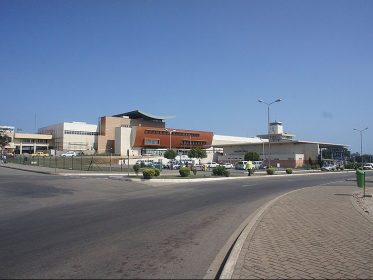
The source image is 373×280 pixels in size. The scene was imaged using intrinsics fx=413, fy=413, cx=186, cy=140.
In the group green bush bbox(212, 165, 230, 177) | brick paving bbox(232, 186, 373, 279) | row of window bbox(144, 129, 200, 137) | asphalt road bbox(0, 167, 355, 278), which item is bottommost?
asphalt road bbox(0, 167, 355, 278)

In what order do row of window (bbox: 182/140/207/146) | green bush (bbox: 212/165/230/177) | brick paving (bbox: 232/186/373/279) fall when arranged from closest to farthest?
brick paving (bbox: 232/186/373/279) → green bush (bbox: 212/165/230/177) → row of window (bbox: 182/140/207/146)

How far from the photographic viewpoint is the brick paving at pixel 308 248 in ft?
20.1

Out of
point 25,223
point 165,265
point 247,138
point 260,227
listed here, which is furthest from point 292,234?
Answer: point 247,138

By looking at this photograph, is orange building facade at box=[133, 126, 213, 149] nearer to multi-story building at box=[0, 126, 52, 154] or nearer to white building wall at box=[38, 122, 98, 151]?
white building wall at box=[38, 122, 98, 151]

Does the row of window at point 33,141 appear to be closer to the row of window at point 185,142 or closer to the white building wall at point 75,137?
the white building wall at point 75,137

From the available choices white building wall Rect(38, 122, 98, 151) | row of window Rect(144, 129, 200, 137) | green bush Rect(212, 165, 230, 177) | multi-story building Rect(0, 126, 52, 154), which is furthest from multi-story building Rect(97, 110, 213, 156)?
green bush Rect(212, 165, 230, 177)

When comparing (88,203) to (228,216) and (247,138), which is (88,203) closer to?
(228,216)

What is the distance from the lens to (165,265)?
6727 millimetres

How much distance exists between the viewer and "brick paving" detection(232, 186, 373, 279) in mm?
6129

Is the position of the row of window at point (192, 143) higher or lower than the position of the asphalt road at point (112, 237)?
higher

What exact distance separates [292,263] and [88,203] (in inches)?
443

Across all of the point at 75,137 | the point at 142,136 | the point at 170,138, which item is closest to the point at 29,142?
the point at 75,137

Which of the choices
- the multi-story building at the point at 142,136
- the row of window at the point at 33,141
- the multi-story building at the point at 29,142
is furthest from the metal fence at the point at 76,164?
the row of window at the point at 33,141

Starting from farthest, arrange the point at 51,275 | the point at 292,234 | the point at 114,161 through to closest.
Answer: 1. the point at 114,161
2. the point at 292,234
3. the point at 51,275
